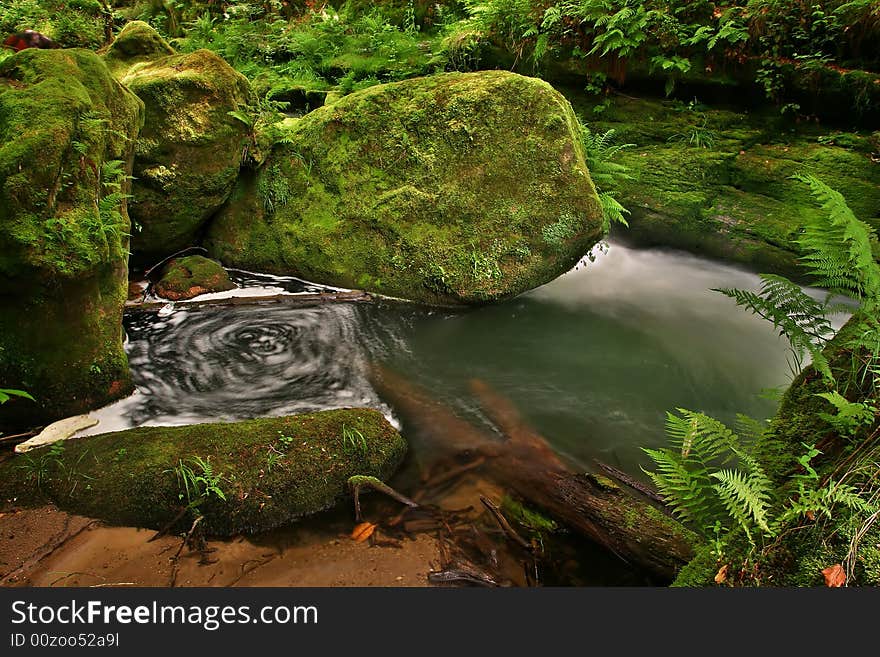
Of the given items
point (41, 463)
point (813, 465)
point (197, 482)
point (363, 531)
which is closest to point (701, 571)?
point (813, 465)

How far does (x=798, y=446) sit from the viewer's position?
2.37 m

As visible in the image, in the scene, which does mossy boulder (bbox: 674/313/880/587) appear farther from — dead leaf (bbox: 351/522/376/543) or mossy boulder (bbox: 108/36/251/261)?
mossy boulder (bbox: 108/36/251/261)

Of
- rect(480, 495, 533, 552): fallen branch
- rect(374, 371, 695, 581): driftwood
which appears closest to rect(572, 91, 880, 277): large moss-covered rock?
rect(374, 371, 695, 581): driftwood

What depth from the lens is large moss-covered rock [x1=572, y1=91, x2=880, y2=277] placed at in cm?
718

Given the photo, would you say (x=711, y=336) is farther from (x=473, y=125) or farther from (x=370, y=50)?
(x=370, y=50)

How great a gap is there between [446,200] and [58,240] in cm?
398

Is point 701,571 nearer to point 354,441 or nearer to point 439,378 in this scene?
Answer: point 354,441

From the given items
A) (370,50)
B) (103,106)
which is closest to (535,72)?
(370,50)

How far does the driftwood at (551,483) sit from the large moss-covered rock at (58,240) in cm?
240

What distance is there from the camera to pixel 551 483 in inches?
136

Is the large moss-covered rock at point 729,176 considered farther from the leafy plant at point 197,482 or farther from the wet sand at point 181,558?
the leafy plant at point 197,482

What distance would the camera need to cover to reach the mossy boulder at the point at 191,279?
6066 mm

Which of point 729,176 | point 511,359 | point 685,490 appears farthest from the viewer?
point 729,176

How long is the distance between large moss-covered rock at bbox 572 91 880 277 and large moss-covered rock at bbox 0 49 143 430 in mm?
6886
